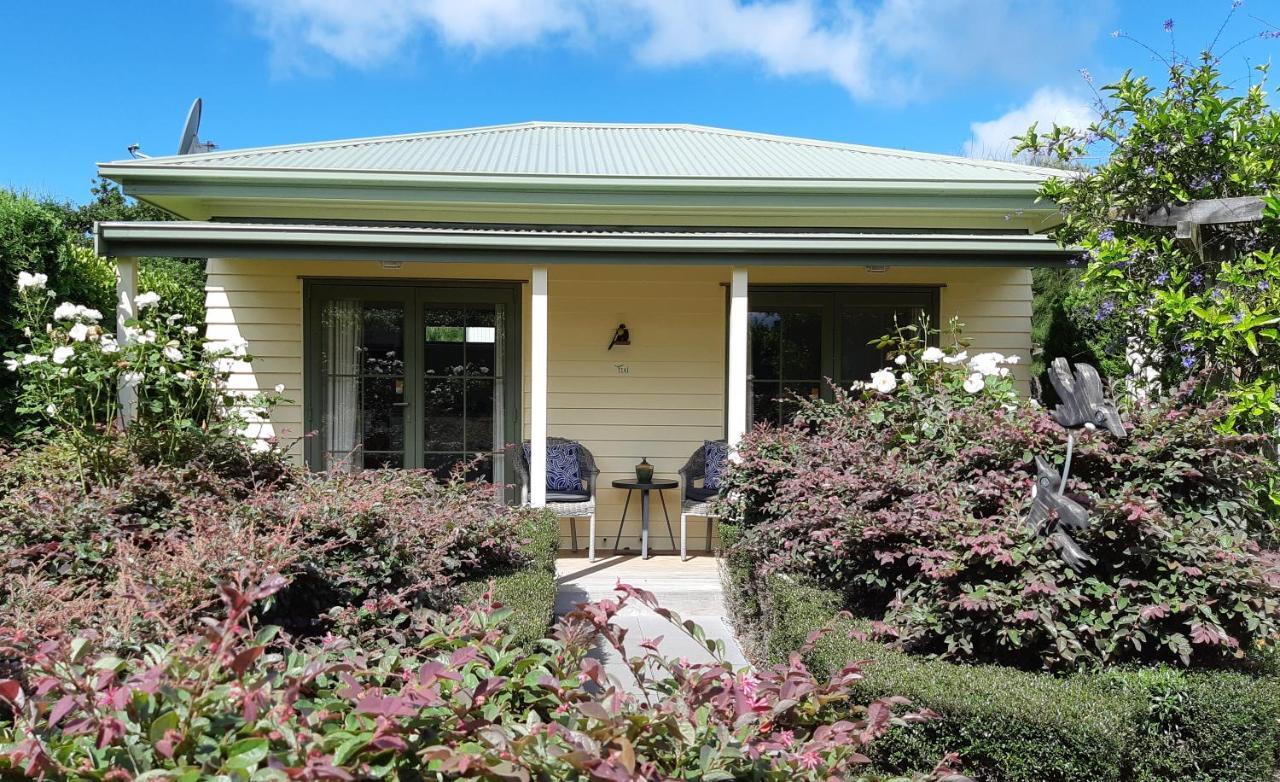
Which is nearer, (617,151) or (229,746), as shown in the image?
(229,746)

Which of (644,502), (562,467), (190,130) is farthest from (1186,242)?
(190,130)

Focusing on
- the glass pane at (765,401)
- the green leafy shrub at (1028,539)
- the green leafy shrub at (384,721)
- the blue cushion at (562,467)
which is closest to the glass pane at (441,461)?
the blue cushion at (562,467)

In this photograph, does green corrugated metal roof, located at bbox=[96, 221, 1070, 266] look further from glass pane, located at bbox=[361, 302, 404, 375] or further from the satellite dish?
the satellite dish

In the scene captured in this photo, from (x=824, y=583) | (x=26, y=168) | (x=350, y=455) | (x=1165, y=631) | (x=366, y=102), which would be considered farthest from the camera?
(x=366, y=102)

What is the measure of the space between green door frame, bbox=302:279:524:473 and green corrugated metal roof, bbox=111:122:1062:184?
3.44ft

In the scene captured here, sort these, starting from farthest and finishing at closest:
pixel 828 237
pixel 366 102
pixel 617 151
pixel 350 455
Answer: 1. pixel 366 102
2. pixel 617 151
3. pixel 350 455
4. pixel 828 237

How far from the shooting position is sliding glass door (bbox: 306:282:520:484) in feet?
25.0

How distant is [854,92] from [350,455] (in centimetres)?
4793

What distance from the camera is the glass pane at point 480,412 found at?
7734 millimetres

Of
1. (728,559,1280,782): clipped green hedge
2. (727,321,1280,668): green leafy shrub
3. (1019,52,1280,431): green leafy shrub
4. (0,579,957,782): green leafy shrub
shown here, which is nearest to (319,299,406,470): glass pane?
(727,321,1280,668): green leafy shrub

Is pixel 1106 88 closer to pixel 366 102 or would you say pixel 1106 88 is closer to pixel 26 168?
pixel 366 102

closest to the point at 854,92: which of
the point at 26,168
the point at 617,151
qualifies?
the point at 26,168

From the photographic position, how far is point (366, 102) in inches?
1094

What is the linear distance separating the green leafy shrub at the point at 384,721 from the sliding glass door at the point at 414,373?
5.84 m
